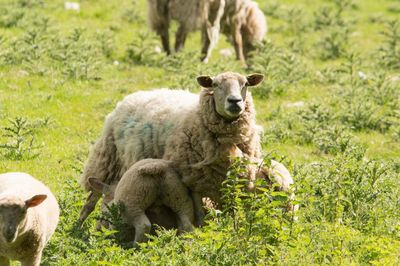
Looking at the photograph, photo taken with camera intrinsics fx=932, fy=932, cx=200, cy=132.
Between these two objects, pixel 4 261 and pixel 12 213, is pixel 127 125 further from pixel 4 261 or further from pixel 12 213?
pixel 12 213

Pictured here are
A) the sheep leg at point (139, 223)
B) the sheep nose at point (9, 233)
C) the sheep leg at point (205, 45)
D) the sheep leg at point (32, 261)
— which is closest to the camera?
the sheep nose at point (9, 233)

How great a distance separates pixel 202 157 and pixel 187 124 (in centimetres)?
45

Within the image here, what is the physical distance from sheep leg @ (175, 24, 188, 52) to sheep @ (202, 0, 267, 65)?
377mm

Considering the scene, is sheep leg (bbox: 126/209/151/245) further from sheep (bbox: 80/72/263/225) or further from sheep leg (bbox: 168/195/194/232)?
sheep (bbox: 80/72/263/225)

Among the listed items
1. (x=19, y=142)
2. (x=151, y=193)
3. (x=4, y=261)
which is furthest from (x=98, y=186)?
(x=19, y=142)

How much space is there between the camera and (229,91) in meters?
9.02

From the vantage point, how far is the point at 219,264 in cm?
757

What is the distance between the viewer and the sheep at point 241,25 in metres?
17.7

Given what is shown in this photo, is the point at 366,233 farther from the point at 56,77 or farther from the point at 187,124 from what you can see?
the point at 56,77

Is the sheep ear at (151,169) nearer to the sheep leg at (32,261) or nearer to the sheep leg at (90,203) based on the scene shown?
the sheep leg at (90,203)

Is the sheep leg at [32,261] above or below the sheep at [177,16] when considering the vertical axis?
below

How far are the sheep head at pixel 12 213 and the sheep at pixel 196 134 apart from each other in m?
2.16

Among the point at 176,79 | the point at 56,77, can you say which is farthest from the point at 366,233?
the point at 56,77

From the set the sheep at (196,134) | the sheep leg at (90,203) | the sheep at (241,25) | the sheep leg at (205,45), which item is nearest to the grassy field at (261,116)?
the sheep leg at (90,203)
